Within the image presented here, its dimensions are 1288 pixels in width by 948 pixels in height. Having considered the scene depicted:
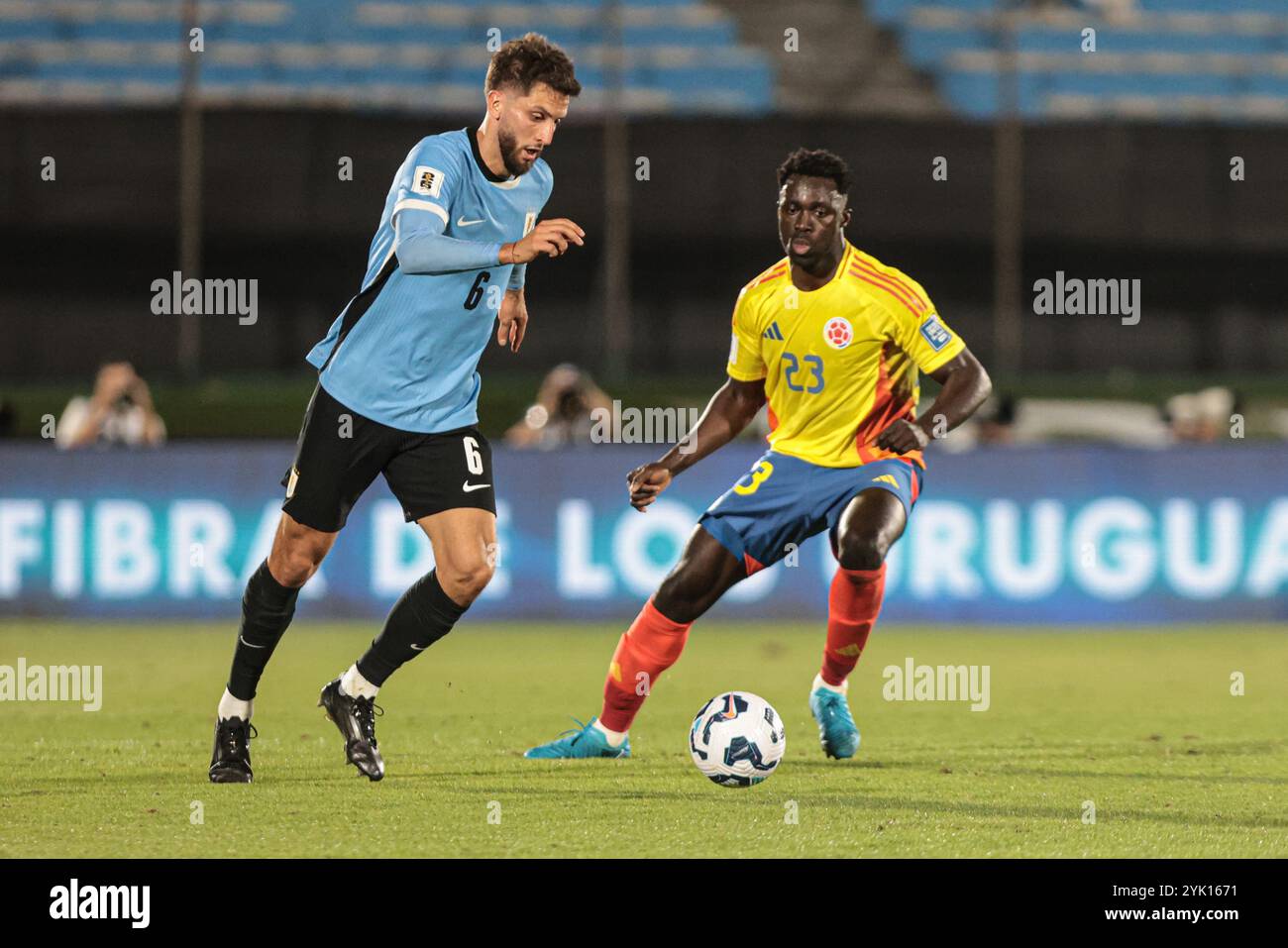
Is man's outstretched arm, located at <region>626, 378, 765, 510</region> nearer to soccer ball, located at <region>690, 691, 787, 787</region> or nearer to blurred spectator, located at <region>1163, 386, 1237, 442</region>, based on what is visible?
soccer ball, located at <region>690, 691, 787, 787</region>

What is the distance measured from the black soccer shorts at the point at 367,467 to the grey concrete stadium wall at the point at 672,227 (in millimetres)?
8090

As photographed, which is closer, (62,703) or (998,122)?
(62,703)

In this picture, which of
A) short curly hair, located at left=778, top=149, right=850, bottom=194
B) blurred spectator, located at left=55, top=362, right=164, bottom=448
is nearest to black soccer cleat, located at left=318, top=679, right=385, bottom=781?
short curly hair, located at left=778, top=149, right=850, bottom=194

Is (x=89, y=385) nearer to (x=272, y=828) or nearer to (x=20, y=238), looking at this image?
(x=20, y=238)

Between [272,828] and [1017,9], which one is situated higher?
[1017,9]

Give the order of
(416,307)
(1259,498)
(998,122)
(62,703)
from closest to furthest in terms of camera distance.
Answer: (416,307) < (62,703) < (1259,498) < (998,122)

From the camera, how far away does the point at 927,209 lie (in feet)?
50.3

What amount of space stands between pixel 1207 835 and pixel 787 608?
23.1 feet

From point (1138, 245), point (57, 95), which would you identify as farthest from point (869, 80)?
point (57, 95)

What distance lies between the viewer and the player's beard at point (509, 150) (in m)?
6.06

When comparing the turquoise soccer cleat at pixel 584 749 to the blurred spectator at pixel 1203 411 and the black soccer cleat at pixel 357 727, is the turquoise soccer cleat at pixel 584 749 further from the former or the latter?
the blurred spectator at pixel 1203 411

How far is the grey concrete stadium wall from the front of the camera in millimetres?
14438

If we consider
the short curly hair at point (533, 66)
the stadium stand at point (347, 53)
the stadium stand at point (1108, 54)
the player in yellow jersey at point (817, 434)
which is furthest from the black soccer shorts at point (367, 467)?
the stadium stand at point (1108, 54)

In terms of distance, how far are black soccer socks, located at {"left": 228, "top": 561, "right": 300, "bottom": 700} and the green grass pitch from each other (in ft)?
1.05
